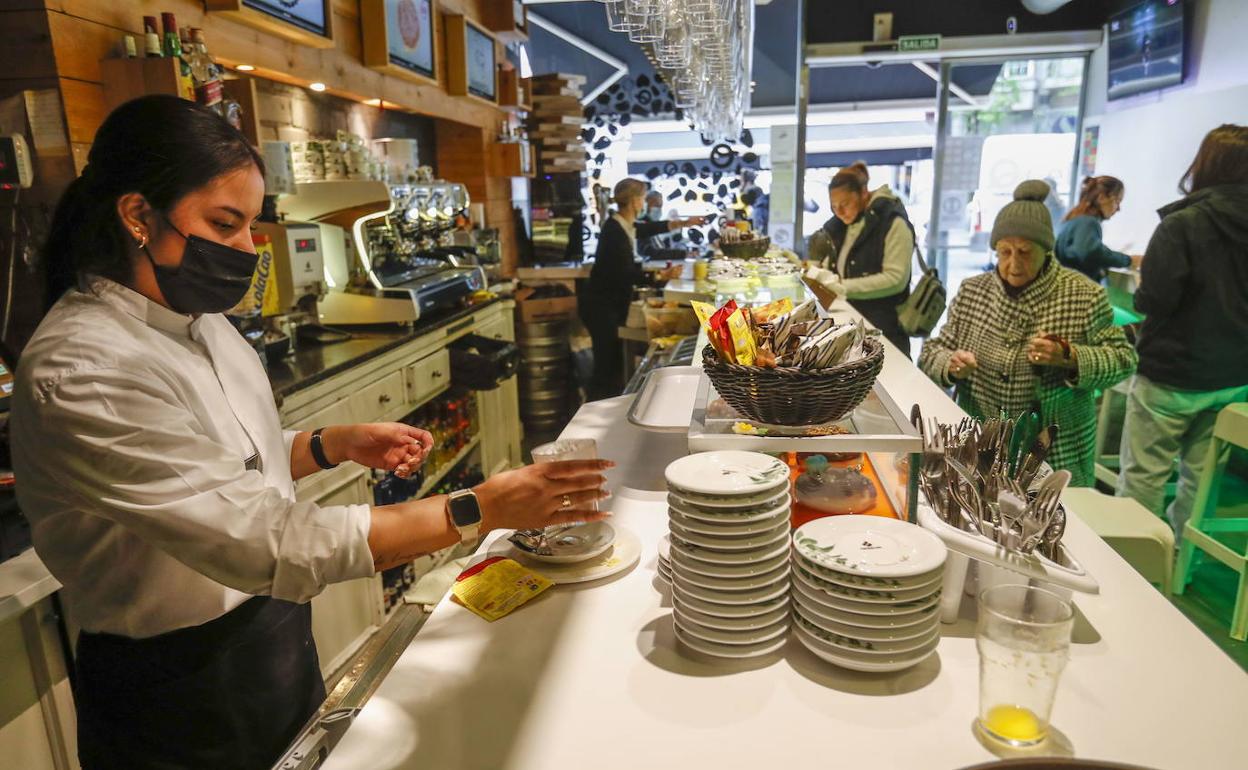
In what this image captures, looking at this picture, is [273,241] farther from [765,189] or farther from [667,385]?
[765,189]

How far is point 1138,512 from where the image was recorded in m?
2.49

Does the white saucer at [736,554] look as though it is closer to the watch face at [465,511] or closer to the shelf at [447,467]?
the watch face at [465,511]

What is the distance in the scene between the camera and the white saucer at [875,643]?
100 cm

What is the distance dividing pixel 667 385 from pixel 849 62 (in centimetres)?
662

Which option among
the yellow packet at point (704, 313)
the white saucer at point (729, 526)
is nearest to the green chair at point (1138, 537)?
the yellow packet at point (704, 313)

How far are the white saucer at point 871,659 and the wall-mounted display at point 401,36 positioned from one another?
359 cm

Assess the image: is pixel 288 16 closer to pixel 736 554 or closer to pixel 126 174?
pixel 126 174

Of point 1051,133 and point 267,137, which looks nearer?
point 267,137

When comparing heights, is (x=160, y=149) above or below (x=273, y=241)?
above

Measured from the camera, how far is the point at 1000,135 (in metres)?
7.57

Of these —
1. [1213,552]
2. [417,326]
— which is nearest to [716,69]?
[417,326]

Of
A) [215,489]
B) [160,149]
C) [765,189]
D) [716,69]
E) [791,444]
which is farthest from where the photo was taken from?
[765,189]

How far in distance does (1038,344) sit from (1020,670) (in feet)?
6.10

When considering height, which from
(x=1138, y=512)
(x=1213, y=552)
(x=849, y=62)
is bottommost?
(x=1213, y=552)
